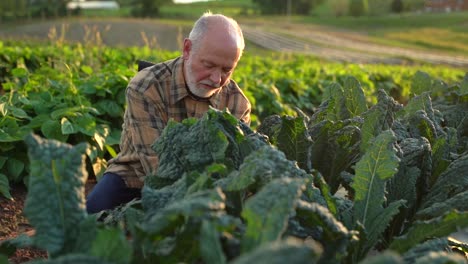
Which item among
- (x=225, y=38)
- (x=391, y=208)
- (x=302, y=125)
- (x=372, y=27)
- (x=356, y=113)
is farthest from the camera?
(x=372, y=27)

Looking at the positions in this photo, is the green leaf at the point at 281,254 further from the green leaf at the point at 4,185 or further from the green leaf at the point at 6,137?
the green leaf at the point at 6,137

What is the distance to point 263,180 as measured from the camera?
2.10 metres

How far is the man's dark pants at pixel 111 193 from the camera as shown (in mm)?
3875

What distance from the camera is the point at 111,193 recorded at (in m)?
3.89

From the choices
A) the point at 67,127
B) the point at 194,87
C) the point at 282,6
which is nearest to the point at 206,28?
the point at 194,87

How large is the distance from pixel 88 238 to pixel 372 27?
221ft

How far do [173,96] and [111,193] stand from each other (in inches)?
27.6

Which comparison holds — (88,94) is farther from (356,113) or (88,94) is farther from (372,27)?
(372,27)

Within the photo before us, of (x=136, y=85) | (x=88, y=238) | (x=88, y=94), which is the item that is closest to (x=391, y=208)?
(x=88, y=238)

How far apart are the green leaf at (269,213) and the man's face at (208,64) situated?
1.68 metres

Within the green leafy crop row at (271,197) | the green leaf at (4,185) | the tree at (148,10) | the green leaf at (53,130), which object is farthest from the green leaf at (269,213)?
the tree at (148,10)

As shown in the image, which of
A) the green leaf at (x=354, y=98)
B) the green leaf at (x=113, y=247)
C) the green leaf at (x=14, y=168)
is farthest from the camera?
the green leaf at (x=14, y=168)

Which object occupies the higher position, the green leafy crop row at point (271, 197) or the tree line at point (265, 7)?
the green leafy crop row at point (271, 197)

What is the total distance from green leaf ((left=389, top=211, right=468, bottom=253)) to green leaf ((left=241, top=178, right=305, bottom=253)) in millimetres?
697
